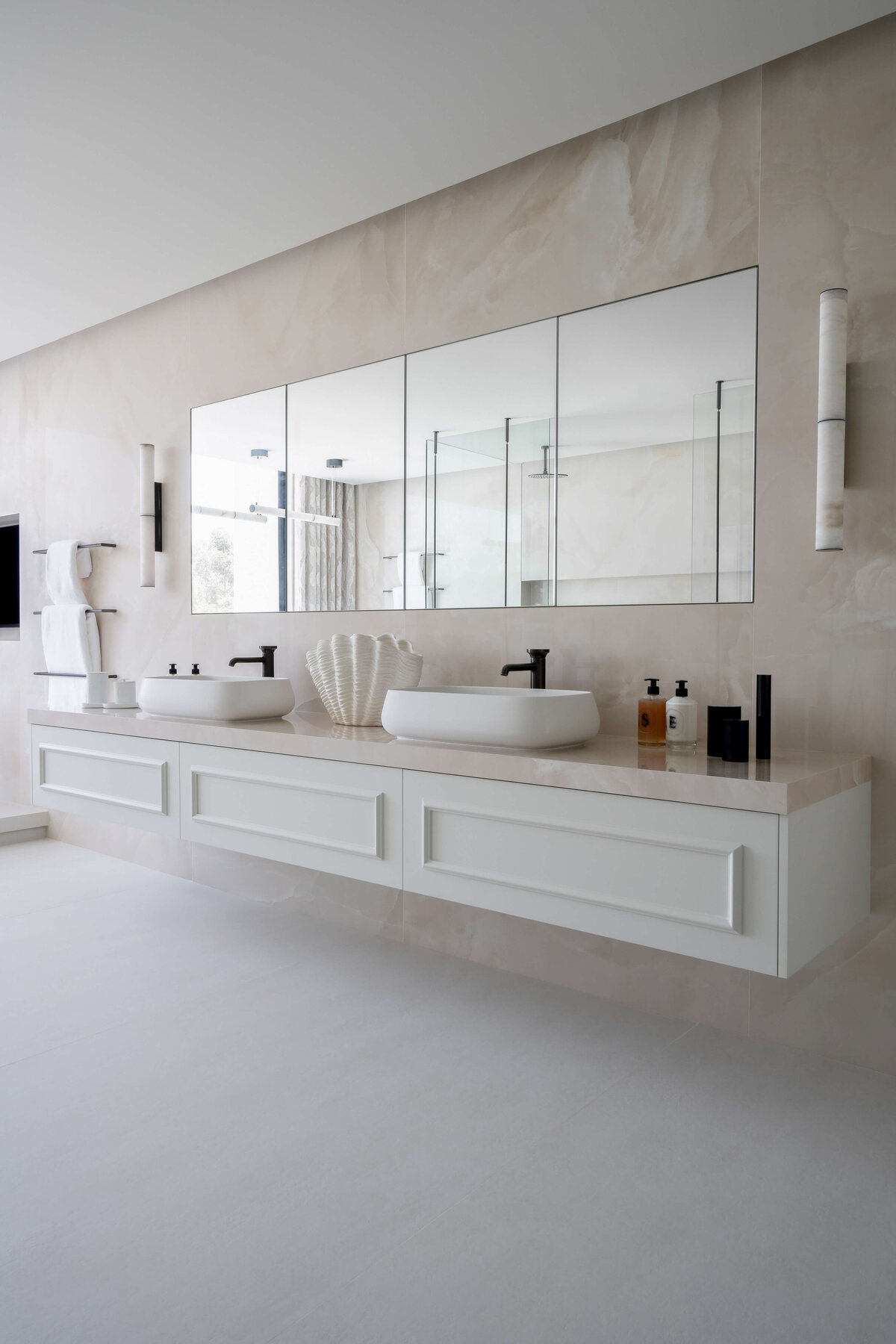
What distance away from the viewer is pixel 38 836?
15.0ft

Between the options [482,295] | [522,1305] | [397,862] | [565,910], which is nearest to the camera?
[522,1305]

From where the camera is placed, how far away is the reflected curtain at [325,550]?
317 cm

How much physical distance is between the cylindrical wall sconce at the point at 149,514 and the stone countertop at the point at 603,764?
1.26 meters

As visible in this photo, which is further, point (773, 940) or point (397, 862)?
point (397, 862)

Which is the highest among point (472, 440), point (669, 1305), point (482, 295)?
point (482, 295)

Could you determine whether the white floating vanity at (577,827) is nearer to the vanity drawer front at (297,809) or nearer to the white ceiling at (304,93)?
the vanity drawer front at (297,809)

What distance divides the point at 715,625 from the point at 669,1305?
152cm

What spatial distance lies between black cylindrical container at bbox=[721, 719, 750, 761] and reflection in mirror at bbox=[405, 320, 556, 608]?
2.90 ft

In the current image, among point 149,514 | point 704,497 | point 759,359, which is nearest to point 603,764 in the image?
point 704,497

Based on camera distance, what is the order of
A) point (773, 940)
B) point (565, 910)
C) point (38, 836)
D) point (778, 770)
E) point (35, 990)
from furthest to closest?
1. point (38, 836)
2. point (35, 990)
3. point (565, 910)
4. point (778, 770)
5. point (773, 940)

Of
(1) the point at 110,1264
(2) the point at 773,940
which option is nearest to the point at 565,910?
(2) the point at 773,940

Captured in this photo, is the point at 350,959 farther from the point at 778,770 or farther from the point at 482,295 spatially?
the point at 482,295

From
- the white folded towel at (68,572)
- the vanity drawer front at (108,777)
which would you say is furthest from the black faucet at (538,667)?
the white folded towel at (68,572)

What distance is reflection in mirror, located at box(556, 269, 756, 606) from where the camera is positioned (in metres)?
2.33
